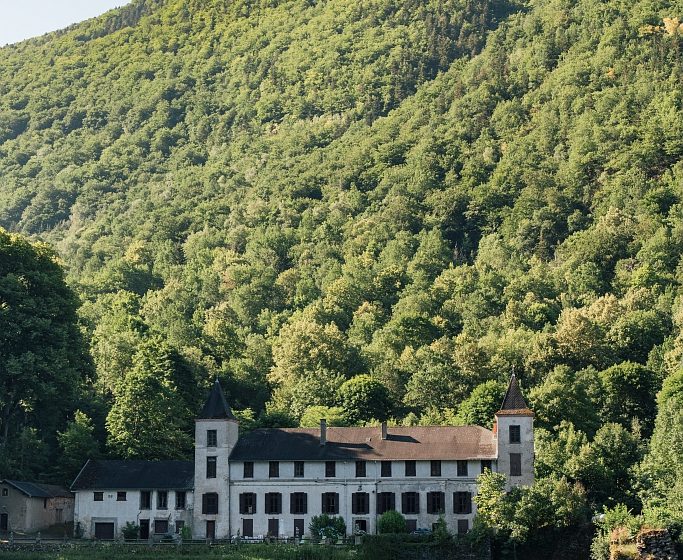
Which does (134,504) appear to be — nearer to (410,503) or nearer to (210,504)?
(210,504)

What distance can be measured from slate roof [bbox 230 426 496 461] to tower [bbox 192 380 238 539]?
3.33ft

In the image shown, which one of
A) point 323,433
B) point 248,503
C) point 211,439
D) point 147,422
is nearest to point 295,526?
point 248,503

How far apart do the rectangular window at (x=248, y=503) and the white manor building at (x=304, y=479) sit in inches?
2.6

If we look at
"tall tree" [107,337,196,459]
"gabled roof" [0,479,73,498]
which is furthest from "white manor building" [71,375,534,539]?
"tall tree" [107,337,196,459]

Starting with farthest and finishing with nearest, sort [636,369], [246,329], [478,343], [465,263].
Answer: [465,263], [246,329], [478,343], [636,369]

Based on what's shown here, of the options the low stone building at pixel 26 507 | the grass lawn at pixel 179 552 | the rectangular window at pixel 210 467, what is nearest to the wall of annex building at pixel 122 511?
the rectangular window at pixel 210 467

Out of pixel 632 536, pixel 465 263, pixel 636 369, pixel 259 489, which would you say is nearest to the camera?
pixel 632 536

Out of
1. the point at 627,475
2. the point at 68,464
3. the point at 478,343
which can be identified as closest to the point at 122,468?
the point at 68,464

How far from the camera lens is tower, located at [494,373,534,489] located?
3922 inches

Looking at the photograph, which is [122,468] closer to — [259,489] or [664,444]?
[259,489]

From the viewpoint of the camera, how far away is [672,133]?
19525cm

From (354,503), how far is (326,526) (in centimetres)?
315

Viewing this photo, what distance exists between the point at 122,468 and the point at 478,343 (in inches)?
1787

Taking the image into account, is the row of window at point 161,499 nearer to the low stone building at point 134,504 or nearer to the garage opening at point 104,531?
the low stone building at point 134,504
